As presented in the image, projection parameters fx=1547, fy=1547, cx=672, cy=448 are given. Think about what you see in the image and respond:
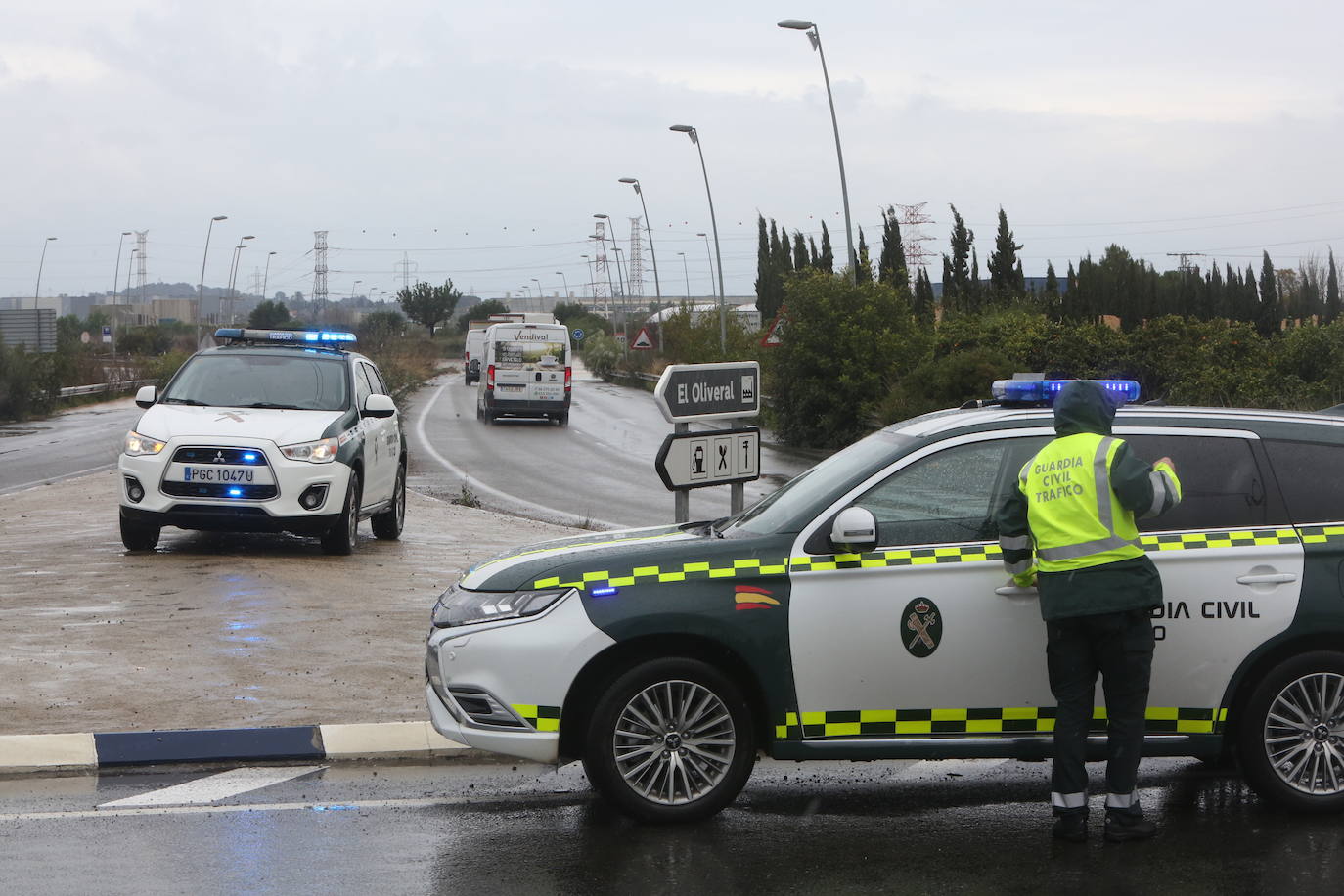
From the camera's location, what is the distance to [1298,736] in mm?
5906

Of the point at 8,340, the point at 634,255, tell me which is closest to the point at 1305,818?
the point at 8,340

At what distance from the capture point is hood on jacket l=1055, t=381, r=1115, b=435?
5641 mm

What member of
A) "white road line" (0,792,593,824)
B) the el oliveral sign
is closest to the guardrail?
the el oliveral sign

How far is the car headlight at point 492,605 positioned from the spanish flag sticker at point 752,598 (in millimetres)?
643

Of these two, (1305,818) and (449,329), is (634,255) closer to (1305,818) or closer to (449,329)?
(449,329)

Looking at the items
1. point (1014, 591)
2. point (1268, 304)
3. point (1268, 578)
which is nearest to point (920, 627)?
point (1014, 591)

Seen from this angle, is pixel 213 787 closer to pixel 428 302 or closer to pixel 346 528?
pixel 346 528

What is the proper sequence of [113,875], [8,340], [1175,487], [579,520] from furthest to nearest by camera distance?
[8,340], [579,520], [1175,487], [113,875]

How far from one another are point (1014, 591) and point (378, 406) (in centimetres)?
908

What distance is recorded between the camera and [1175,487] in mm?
5570

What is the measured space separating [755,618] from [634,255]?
136 meters

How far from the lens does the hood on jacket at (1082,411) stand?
222 inches

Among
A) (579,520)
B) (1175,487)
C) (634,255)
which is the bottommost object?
(579,520)

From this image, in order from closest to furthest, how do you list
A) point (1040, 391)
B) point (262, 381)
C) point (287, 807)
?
point (287, 807)
point (1040, 391)
point (262, 381)
